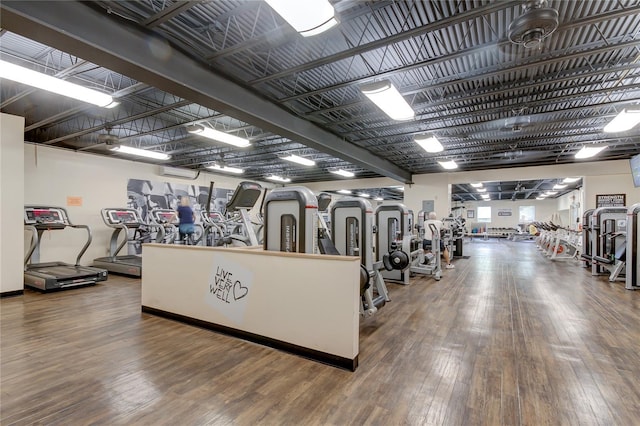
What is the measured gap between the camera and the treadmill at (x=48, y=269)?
16.5ft

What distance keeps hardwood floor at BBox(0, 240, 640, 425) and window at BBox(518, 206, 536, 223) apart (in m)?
19.2

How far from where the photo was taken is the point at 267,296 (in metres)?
2.88

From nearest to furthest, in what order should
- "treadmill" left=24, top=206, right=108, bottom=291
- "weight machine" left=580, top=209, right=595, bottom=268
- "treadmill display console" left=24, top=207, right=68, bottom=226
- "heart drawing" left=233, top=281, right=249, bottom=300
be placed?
"heart drawing" left=233, top=281, right=249, bottom=300 → "treadmill" left=24, top=206, right=108, bottom=291 → "treadmill display console" left=24, top=207, right=68, bottom=226 → "weight machine" left=580, top=209, right=595, bottom=268

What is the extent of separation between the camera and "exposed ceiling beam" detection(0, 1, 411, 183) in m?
2.35

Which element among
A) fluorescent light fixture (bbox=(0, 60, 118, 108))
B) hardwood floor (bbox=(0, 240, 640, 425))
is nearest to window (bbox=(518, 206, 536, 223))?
hardwood floor (bbox=(0, 240, 640, 425))

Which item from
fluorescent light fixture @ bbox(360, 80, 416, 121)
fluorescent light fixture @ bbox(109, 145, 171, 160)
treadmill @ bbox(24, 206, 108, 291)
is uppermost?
fluorescent light fixture @ bbox(360, 80, 416, 121)

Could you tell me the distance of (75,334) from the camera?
3.18 metres

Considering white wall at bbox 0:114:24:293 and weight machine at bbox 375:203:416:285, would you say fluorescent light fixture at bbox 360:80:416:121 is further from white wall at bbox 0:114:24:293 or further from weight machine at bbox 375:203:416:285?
white wall at bbox 0:114:24:293

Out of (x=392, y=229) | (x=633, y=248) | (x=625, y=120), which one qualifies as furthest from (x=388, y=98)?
(x=633, y=248)

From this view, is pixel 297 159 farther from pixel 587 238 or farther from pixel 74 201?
pixel 587 238

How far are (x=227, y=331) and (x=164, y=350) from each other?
1.98 ft

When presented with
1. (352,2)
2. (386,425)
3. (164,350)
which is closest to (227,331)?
(164,350)

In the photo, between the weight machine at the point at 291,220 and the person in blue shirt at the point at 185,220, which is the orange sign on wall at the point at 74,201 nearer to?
the person in blue shirt at the point at 185,220

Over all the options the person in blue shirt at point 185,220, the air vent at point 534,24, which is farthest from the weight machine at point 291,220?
the person in blue shirt at point 185,220
